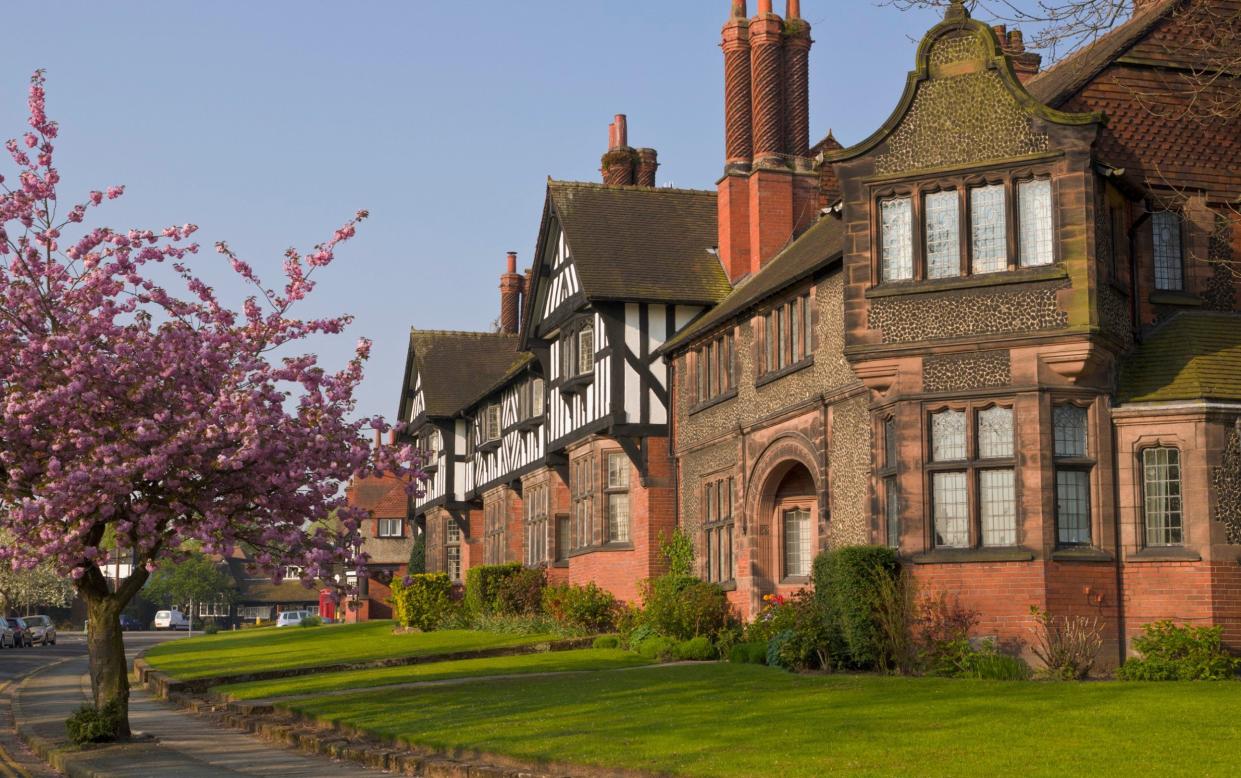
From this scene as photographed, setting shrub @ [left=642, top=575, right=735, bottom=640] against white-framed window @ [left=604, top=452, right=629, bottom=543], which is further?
white-framed window @ [left=604, top=452, right=629, bottom=543]

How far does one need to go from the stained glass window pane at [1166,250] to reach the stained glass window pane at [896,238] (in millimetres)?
4029

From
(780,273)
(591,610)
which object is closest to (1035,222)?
(780,273)

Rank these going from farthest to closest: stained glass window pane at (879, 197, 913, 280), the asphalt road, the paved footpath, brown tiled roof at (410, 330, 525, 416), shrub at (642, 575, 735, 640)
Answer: brown tiled roof at (410, 330, 525, 416), shrub at (642, 575, 735, 640), stained glass window pane at (879, 197, 913, 280), the asphalt road, the paved footpath

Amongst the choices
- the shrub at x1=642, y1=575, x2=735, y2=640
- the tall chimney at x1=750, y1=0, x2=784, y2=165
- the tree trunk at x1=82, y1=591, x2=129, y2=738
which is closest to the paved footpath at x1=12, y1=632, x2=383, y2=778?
the tree trunk at x1=82, y1=591, x2=129, y2=738

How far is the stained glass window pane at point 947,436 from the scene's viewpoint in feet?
70.3

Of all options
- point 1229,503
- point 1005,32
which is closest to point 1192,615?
point 1229,503

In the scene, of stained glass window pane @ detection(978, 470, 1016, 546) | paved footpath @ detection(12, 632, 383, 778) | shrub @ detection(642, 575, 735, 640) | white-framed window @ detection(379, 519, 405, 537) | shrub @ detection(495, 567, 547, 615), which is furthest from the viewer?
white-framed window @ detection(379, 519, 405, 537)

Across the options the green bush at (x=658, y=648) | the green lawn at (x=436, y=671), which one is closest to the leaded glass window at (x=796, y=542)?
the green bush at (x=658, y=648)

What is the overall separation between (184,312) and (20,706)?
38.5 ft

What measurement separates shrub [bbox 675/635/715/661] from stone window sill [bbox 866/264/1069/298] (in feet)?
26.8

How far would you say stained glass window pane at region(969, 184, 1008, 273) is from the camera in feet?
70.1

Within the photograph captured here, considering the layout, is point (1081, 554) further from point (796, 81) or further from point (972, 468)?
point (796, 81)

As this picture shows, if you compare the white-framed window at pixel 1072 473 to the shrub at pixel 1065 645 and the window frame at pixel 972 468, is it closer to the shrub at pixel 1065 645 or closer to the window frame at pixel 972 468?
the window frame at pixel 972 468

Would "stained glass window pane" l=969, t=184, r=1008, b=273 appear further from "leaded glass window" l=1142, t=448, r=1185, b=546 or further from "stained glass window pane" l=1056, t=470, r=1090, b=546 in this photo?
"leaded glass window" l=1142, t=448, r=1185, b=546
